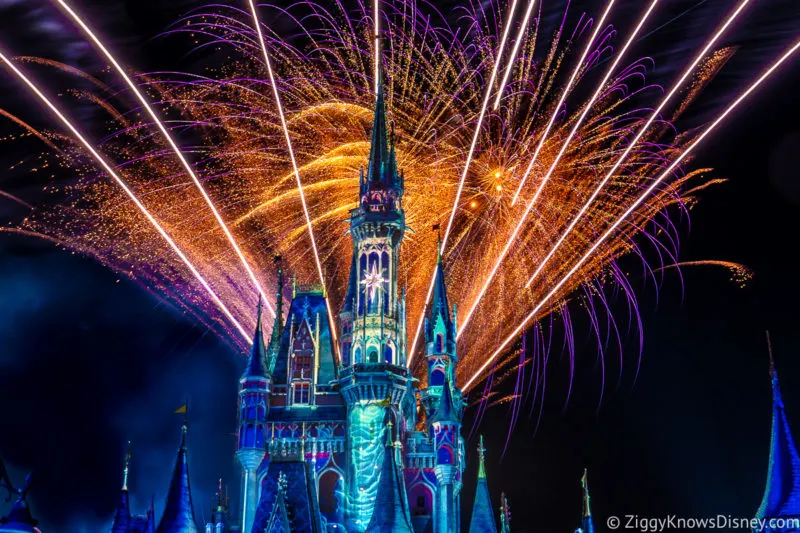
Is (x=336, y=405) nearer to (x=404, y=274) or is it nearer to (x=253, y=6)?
(x=404, y=274)

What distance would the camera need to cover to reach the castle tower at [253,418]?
169 ft

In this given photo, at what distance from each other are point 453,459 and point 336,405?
6938 millimetres

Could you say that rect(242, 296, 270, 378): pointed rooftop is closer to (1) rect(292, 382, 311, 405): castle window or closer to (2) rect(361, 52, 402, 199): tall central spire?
(1) rect(292, 382, 311, 405): castle window

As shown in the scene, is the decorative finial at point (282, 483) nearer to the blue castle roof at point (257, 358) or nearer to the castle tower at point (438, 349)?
the blue castle roof at point (257, 358)

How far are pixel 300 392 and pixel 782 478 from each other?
28.1 meters

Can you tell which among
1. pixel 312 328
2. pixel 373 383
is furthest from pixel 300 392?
pixel 373 383

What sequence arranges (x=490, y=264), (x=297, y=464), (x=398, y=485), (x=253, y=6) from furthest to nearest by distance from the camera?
(x=490, y=264), (x=398, y=485), (x=253, y=6), (x=297, y=464)

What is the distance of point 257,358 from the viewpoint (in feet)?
176

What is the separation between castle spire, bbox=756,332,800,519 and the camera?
1254 inches

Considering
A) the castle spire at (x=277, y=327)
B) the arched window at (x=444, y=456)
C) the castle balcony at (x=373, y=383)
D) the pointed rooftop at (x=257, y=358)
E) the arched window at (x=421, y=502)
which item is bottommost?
the arched window at (x=421, y=502)

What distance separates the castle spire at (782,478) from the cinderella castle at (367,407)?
17.2 m

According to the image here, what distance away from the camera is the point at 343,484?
169 ft

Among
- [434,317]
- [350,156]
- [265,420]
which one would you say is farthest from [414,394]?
[350,156]

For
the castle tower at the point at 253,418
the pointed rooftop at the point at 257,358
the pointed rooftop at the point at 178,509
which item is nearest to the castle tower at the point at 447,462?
the castle tower at the point at 253,418
